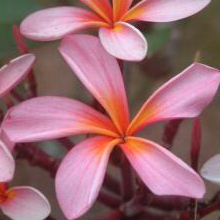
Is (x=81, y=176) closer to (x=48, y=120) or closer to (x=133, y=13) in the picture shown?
(x=48, y=120)

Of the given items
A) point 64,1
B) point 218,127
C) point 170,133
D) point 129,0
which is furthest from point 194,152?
point 218,127

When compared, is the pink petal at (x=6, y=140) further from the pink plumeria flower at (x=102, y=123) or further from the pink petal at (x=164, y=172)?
the pink petal at (x=164, y=172)

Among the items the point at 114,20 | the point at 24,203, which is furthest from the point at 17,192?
the point at 114,20

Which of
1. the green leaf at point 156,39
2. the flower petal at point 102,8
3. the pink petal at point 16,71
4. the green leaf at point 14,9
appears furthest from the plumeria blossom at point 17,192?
the green leaf at point 156,39

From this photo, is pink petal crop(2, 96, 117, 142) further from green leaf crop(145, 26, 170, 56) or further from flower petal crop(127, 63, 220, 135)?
green leaf crop(145, 26, 170, 56)

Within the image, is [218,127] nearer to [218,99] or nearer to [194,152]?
[218,99]

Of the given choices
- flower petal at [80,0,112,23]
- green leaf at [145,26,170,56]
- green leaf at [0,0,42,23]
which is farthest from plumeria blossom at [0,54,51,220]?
green leaf at [145,26,170,56]
